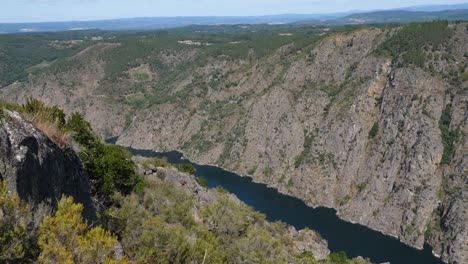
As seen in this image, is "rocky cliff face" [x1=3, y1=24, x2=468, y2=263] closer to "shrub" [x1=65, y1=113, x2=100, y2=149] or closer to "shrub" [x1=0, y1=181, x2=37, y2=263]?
"shrub" [x1=65, y1=113, x2=100, y2=149]

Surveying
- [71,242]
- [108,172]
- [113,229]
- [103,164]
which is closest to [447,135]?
[103,164]

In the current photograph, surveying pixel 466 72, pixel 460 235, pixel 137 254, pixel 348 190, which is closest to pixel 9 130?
pixel 137 254

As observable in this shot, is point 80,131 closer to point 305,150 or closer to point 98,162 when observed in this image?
point 98,162

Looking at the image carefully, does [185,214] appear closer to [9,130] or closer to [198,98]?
[9,130]

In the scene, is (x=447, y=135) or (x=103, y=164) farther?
(x=447, y=135)

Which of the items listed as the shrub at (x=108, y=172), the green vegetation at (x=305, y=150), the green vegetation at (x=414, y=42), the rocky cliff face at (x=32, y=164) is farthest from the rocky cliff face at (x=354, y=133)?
the rocky cliff face at (x=32, y=164)

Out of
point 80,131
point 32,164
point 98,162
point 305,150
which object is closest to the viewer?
point 32,164
